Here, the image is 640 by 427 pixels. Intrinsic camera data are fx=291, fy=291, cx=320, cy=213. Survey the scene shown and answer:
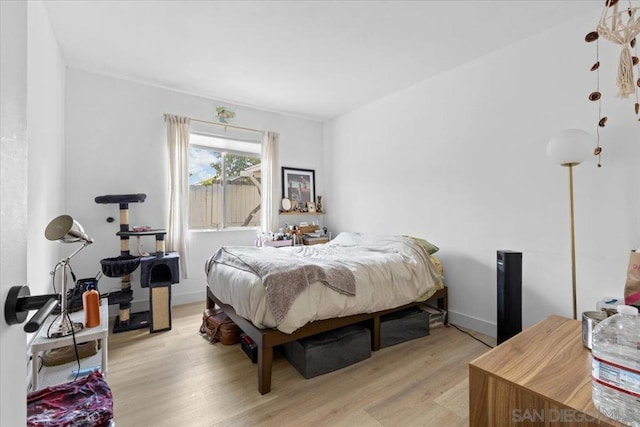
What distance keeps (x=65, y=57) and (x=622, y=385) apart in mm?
4483

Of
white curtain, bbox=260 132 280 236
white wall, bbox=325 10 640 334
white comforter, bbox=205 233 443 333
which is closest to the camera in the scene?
white comforter, bbox=205 233 443 333

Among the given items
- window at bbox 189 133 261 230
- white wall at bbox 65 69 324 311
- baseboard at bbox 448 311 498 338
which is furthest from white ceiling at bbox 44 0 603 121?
baseboard at bbox 448 311 498 338

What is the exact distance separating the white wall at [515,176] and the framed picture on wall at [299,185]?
137 cm

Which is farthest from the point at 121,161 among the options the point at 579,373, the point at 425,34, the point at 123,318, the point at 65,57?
the point at 579,373

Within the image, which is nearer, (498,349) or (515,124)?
(498,349)

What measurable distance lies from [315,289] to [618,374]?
157 cm

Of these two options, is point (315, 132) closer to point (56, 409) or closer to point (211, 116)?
point (211, 116)

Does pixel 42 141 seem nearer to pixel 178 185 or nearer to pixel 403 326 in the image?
pixel 178 185

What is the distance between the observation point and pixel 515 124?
8.64 feet

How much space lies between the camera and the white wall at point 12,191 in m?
0.48

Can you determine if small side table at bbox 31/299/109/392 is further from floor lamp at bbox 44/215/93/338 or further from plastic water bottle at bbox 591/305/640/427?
plastic water bottle at bbox 591/305/640/427

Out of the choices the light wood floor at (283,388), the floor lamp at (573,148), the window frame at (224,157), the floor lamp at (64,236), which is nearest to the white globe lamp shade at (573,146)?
the floor lamp at (573,148)

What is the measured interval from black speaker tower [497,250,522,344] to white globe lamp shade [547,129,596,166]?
78 centimetres

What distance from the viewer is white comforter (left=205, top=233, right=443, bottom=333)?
2.01 metres
